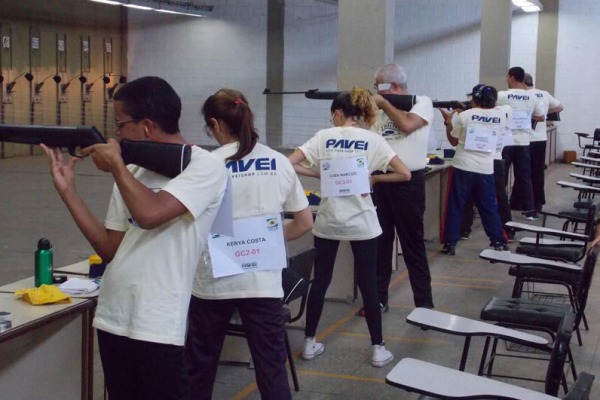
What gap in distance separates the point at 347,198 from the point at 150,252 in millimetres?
2186

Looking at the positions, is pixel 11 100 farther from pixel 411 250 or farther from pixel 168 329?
pixel 168 329

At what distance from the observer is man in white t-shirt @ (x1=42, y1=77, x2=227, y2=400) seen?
2.29 meters

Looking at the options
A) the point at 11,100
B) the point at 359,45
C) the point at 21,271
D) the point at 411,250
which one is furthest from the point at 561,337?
the point at 11,100

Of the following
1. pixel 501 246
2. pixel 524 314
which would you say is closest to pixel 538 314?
pixel 524 314

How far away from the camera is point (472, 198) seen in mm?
7488

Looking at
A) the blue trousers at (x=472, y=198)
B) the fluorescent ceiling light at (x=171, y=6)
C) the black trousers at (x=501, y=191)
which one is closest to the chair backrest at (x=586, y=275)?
the blue trousers at (x=472, y=198)

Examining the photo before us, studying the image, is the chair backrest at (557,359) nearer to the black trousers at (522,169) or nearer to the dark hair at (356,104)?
the dark hair at (356,104)

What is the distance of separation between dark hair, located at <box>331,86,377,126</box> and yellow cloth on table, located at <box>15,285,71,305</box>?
75.2 inches

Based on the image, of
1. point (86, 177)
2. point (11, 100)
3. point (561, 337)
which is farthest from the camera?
point (11, 100)

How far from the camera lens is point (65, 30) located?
15648 mm

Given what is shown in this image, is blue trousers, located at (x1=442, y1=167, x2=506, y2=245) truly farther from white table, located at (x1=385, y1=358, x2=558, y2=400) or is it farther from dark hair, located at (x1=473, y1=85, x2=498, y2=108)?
white table, located at (x1=385, y1=358, x2=558, y2=400)

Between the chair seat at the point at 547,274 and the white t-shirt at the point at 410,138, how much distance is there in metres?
0.87

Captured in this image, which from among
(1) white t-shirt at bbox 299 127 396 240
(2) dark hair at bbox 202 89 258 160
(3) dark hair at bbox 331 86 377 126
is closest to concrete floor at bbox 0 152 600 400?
(1) white t-shirt at bbox 299 127 396 240

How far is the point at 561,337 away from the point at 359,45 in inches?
179
